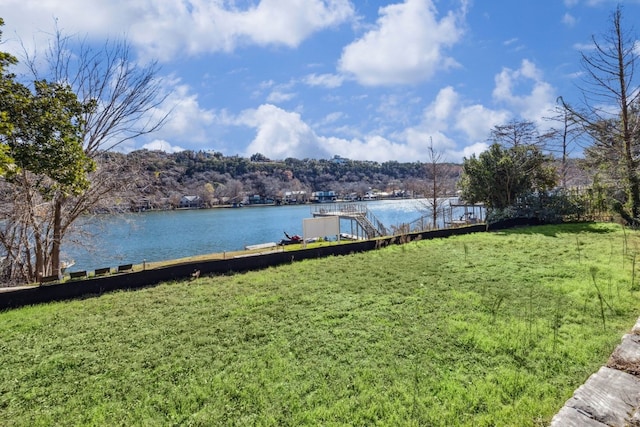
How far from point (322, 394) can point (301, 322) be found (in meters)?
1.63

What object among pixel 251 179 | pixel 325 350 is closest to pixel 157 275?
pixel 325 350

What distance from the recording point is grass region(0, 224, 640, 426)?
260cm

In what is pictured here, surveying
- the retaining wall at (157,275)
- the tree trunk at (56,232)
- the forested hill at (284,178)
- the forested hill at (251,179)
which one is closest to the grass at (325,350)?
the retaining wall at (157,275)

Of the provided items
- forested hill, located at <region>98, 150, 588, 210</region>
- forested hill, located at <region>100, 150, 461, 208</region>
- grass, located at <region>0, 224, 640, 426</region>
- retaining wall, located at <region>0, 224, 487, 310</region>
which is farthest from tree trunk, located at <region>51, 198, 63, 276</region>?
forested hill, located at <region>100, 150, 461, 208</region>

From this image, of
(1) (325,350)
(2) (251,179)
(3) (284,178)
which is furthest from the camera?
(3) (284,178)

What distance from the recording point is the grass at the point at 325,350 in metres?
2.60

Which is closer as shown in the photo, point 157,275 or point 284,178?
point 157,275

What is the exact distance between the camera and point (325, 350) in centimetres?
353

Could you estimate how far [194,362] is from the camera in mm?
3408

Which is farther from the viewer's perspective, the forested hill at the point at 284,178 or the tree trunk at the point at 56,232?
the forested hill at the point at 284,178

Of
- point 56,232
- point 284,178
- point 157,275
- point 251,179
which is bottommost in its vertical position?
point 157,275

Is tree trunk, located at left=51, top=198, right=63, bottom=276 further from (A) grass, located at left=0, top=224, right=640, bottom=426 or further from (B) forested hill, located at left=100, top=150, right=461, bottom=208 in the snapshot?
(B) forested hill, located at left=100, top=150, right=461, bottom=208

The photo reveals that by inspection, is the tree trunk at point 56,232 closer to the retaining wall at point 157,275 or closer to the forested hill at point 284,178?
the retaining wall at point 157,275

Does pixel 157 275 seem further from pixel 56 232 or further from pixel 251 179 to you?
pixel 251 179
